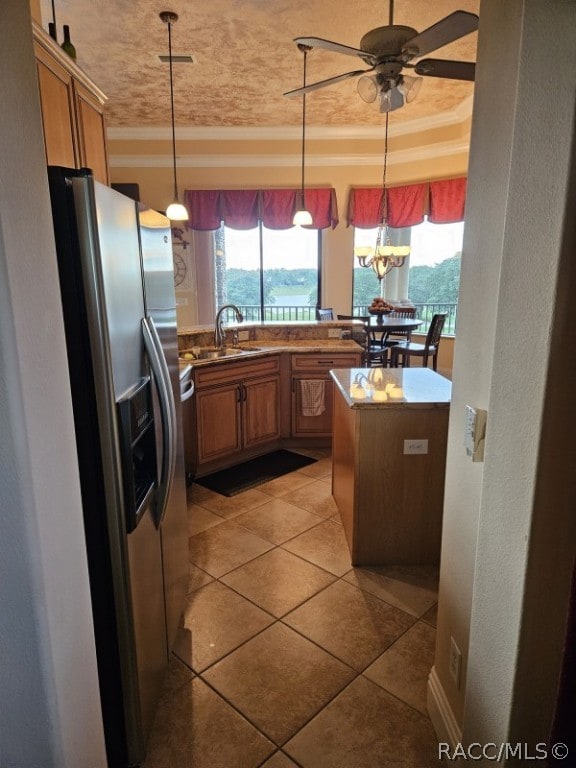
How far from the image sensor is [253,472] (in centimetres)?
385

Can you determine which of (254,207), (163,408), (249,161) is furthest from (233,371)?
(249,161)

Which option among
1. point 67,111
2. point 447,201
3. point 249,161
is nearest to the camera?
point 67,111

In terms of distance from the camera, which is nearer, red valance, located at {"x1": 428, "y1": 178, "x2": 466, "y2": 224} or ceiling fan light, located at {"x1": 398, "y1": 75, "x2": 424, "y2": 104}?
ceiling fan light, located at {"x1": 398, "y1": 75, "x2": 424, "y2": 104}

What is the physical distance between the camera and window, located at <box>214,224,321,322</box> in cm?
727

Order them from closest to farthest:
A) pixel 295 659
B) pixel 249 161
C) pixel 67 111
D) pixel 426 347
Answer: pixel 295 659 < pixel 67 111 < pixel 426 347 < pixel 249 161

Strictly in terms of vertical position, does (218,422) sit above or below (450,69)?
below

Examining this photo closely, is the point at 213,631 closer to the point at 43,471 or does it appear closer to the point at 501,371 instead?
the point at 43,471

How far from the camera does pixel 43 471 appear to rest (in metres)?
0.95

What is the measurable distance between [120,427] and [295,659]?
4.25 feet

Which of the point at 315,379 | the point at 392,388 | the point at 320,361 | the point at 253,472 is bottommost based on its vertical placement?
the point at 253,472

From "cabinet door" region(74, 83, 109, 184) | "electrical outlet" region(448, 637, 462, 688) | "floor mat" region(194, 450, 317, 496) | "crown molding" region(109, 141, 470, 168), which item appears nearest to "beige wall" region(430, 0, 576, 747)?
"electrical outlet" region(448, 637, 462, 688)

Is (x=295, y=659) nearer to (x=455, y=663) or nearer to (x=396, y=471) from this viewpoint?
(x=455, y=663)

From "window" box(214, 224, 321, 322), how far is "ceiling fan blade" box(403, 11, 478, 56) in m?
4.39

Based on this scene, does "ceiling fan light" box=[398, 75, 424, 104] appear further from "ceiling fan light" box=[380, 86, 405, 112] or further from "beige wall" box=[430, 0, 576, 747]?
"beige wall" box=[430, 0, 576, 747]
